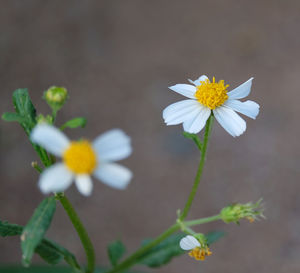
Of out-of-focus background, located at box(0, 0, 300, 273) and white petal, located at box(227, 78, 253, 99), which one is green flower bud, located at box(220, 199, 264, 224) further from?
out-of-focus background, located at box(0, 0, 300, 273)

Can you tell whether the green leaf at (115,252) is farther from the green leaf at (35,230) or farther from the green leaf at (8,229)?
the green leaf at (35,230)

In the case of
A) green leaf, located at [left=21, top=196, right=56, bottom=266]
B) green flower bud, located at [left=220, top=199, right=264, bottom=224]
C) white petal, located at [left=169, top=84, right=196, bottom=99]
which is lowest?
green leaf, located at [left=21, top=196, right=56, bottom=266]

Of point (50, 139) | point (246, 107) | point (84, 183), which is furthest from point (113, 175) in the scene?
point (246, 107)

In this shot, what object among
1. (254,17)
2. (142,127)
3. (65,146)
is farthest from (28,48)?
(65,146)

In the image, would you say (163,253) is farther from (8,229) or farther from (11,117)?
(11,117)

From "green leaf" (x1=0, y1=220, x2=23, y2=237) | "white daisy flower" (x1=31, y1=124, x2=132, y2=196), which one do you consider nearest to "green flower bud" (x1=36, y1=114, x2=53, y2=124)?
"white daisy flower" (x1=31, y1=124, x2=132, y2=196)

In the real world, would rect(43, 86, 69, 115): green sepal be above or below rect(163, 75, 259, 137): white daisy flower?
below
